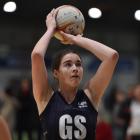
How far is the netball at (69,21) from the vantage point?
4.71m

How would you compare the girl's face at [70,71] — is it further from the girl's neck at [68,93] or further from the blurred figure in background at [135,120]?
the blurred figure in background at [135,120]

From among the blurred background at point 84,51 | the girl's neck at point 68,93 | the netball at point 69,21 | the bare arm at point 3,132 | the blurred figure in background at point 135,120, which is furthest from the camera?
the blurred background at point 84,51

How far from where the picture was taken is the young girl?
4449mm

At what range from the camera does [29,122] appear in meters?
11.5

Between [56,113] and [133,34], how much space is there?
12.1m

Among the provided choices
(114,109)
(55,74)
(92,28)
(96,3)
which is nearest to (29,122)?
(114,109)

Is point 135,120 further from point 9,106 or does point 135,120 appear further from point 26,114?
point 9,106

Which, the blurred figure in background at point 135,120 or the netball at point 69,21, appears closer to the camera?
the netball at point 69,21

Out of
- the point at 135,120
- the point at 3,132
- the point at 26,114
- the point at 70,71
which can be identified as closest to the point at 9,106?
the point at 26,114

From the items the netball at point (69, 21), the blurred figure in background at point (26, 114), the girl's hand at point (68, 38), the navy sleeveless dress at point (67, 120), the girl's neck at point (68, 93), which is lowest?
the blurred figure in background at point (26, 114)

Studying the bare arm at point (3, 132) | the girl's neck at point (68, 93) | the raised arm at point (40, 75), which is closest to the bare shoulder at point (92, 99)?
the girl's neck at point (68, 93)

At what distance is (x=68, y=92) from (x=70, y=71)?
0.56ft

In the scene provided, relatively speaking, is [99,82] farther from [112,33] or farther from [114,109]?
[112,33]

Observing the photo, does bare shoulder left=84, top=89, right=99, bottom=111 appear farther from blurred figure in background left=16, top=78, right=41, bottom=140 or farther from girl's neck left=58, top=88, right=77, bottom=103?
blurred figure in background left=16, top=78, right=41, bottom=140
